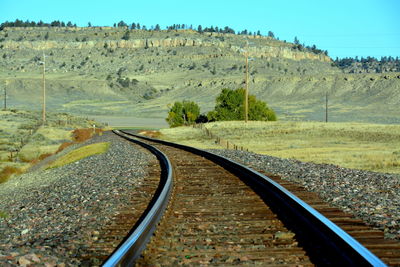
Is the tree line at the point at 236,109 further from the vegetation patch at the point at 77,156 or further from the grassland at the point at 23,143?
the vegetation patch at the point at 77,156

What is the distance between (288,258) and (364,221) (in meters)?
2.80

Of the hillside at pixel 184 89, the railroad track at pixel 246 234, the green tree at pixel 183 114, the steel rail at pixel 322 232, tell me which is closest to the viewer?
the steel rail at pixel 322 232

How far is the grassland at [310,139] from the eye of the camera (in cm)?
3522

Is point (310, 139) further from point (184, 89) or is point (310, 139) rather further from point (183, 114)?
point (184, 89)

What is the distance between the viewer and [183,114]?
9244cm

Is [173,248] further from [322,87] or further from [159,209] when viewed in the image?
[322,87]

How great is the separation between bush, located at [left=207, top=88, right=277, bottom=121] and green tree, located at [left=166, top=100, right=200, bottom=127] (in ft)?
26.4

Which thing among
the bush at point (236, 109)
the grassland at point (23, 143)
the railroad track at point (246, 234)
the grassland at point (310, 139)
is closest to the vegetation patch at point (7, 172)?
the grassland at point (23, 143)

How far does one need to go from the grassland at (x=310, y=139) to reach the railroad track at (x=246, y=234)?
20.7 m

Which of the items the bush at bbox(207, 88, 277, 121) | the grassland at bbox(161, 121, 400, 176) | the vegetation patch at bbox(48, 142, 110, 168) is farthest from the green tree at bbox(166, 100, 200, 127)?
the vegetation patch at bbox(48, 142, 110, 168)

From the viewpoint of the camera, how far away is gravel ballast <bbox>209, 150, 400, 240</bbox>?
9.15 metres

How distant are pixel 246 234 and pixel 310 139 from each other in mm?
44145

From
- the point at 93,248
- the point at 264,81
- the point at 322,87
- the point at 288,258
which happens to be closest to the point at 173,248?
the point at 93,248

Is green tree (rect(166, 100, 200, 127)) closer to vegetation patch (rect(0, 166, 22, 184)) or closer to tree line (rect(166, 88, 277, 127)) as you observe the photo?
tree line (rect(166, 88, 277, 127))
